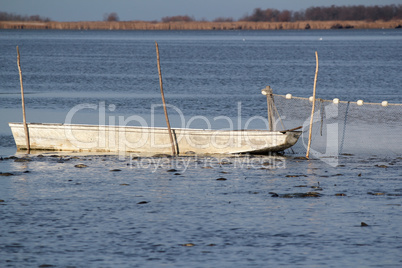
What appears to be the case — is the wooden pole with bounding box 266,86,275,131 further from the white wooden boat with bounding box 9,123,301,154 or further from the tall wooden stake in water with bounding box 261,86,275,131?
the white wooden boat with bounding box 9,123,301,154

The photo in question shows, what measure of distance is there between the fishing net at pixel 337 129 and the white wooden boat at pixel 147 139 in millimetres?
1167

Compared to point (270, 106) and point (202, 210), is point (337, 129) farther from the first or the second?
point (202, 210)

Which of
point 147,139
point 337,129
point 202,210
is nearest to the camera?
point 202,210

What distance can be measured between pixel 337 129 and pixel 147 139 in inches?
257

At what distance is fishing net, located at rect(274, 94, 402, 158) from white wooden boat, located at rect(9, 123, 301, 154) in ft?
3.83

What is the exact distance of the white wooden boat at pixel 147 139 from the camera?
63.8ft

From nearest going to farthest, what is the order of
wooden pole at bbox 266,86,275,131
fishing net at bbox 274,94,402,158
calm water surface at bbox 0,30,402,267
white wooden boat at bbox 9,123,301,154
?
calm water surface at bbox 0,30,402,267, white wooden boat at bbox 9,123,301,154, wooden pole at bbox 266,86,275,131, fishing net at bbox 274,94,402,158

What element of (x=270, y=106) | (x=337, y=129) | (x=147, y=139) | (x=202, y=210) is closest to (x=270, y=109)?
(x=270, y=106)

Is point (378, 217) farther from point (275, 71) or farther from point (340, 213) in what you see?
point (275, 71)

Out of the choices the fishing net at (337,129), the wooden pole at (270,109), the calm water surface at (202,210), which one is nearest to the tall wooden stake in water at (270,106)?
the wooden pole at (270,109)

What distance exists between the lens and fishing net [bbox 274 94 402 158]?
20.6 m

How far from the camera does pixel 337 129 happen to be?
21.9 m

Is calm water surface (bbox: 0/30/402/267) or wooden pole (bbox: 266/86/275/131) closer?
calm water surface (bbox: 0/30/402/267)

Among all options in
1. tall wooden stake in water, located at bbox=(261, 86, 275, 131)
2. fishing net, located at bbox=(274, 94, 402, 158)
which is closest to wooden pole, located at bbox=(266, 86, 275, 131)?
tall wooden stake in water, located at bbox=(261, 86, 275, 131)
